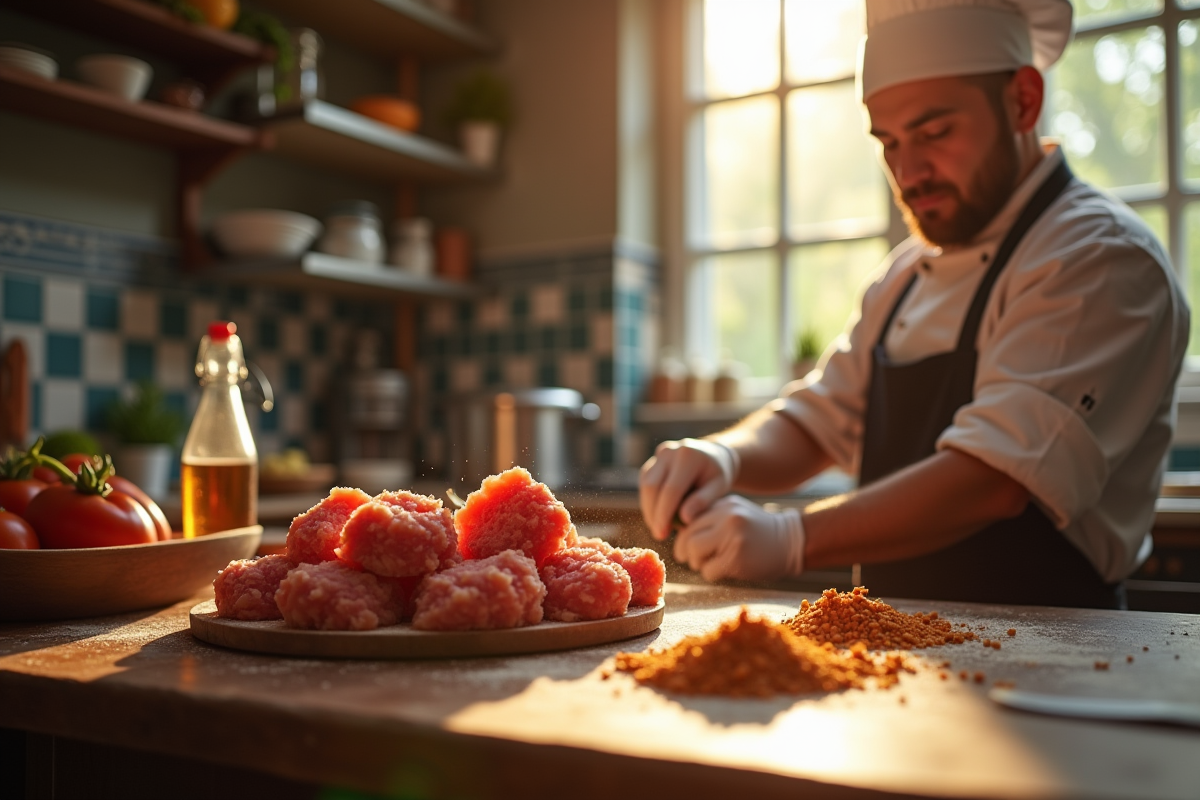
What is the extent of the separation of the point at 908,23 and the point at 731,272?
1.80 metres

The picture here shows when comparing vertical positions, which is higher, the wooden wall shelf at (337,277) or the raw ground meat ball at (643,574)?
the wooden wall shelf at (337,277)

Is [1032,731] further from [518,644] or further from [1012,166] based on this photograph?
[1012,166]

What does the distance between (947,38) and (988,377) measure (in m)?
0.56

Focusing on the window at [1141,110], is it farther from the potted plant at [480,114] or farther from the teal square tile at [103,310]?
the teal square tile at [103,310]

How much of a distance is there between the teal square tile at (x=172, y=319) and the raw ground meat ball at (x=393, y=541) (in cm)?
225

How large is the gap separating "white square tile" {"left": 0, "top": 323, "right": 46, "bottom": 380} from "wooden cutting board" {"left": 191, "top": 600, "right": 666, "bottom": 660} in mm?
1952

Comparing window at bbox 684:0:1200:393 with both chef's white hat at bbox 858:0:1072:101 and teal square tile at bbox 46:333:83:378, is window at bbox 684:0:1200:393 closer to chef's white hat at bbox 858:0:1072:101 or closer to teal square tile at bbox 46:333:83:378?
chef's white hat at bbox 858:0:1072:101

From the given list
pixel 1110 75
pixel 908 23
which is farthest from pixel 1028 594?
pixel 1110 75

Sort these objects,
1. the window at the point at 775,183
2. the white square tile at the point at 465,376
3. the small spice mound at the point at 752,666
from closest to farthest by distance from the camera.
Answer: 1. the small spice mound at the point at 752,666
2. the window at the point at 775,183
3. the white square tile at the point at 465,376

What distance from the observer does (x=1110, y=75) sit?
2953mm

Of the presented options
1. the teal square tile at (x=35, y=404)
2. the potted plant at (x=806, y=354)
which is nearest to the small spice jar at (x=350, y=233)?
the teal square tile at (x=35, y=404)

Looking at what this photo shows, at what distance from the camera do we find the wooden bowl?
1.02 meters

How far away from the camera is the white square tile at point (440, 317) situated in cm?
370

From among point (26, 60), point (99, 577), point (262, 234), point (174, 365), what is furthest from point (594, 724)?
point (174, 365)
